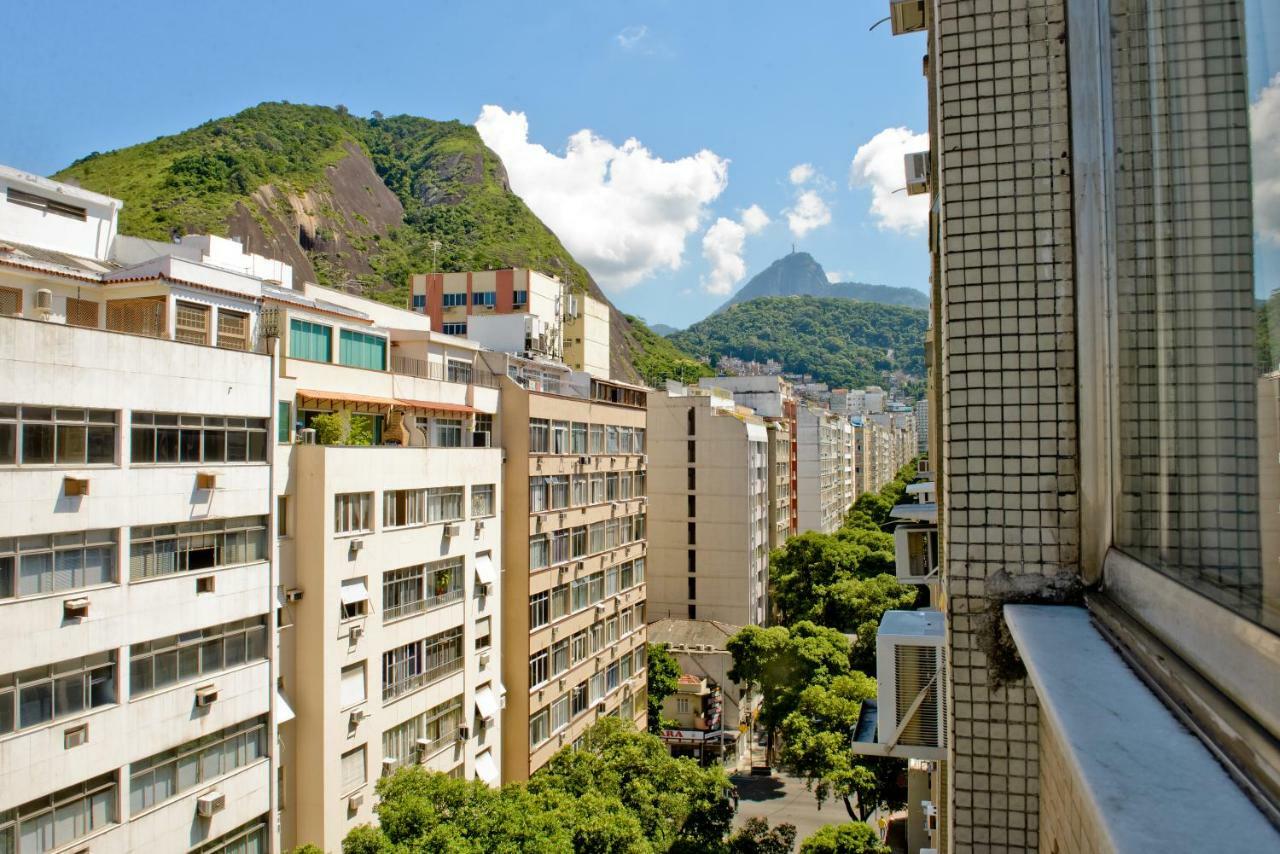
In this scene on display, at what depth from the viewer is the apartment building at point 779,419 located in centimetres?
4569

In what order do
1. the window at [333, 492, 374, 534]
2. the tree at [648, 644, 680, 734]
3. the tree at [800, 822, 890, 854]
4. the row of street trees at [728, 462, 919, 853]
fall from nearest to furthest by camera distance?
the window at [333, 492, 374, 534] → the tree at [800, 822, 890, 854] → the row of street trees at [728, 462, 919, 853] → the tree at [648, 644, 680, 734]

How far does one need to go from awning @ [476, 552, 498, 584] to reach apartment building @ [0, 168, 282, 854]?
534 cm

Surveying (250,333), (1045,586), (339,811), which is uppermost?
(250,333)

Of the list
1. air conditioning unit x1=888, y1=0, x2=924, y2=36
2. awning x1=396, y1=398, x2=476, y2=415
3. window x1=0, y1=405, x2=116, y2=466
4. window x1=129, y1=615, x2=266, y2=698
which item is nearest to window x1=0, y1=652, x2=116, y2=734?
window x1=129, y1=615, x2=266, y2=698

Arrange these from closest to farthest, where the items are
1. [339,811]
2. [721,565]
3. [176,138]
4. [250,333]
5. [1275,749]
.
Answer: [1275,749] → [339,811] → [250,333] → [721,565] → [176,138]

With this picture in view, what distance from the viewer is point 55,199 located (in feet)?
51.5

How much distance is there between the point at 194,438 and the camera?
35.5ft

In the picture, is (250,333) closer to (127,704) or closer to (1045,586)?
(127,704)

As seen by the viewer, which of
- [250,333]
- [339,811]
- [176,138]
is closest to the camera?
[339,811]

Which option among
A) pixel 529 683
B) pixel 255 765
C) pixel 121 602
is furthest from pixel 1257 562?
pixel 529 683

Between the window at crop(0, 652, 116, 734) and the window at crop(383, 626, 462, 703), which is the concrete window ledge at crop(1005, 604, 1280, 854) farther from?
the window at crop(383, 626, 462, 703)

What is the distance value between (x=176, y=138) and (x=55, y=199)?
71016mm

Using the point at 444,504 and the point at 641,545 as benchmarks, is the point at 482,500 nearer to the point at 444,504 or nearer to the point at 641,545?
the point at 444,504

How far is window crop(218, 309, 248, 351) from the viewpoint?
→ 14.4m
